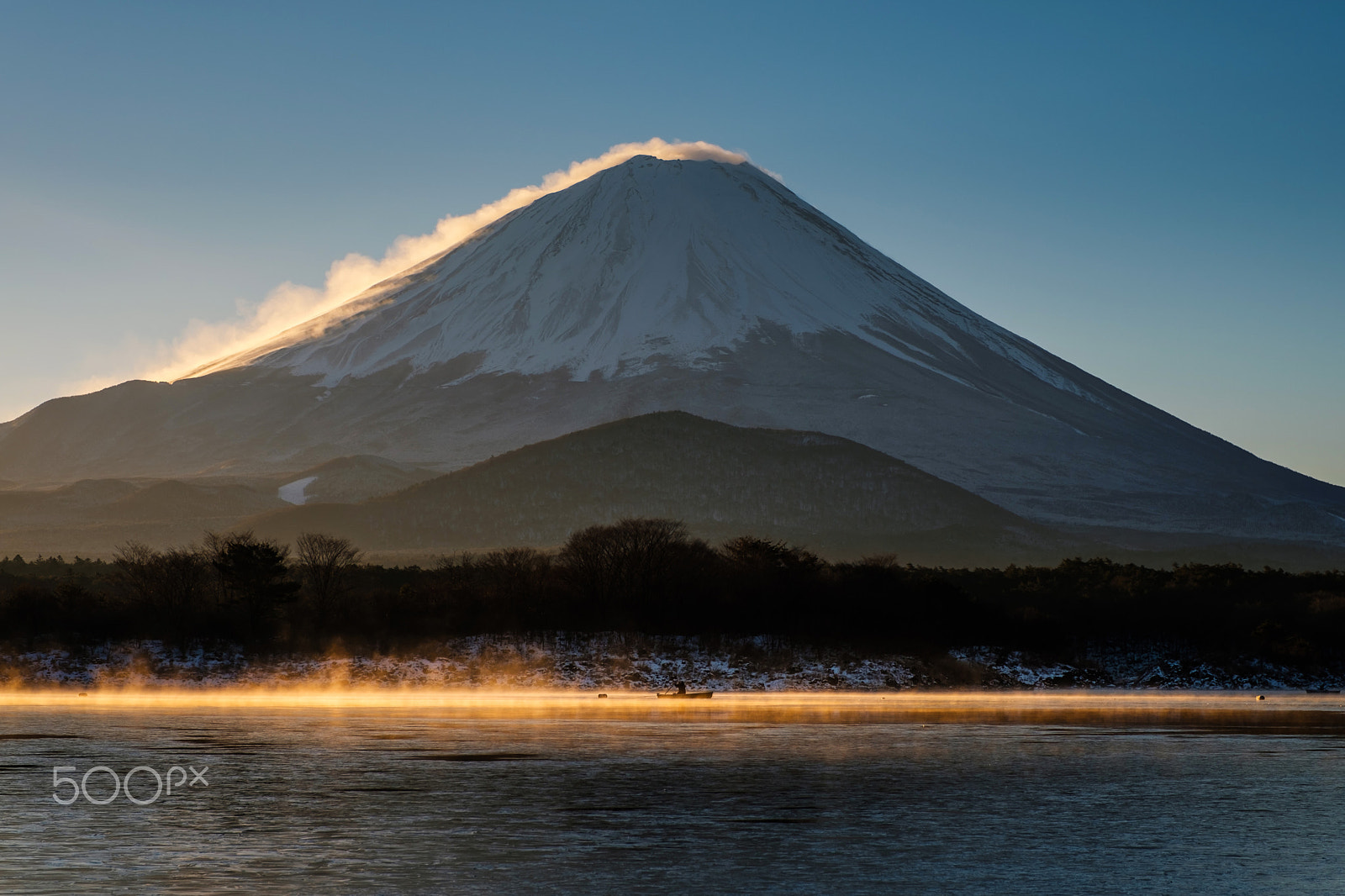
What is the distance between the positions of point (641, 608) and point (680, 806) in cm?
5124

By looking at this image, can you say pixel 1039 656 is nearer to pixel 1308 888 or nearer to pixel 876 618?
pixel 876 618

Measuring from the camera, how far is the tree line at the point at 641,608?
78.4 m

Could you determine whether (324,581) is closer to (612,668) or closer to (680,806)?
(612,668)

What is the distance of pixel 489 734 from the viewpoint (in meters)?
46.9

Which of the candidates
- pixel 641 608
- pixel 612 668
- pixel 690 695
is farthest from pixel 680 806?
pixel 641 608

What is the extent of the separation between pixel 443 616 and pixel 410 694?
39.5 ft

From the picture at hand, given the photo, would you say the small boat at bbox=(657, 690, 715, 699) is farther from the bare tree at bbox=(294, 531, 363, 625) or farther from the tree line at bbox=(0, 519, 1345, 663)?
the bare tree at bbox=(294, 531, 363, 625)

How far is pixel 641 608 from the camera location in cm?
8238
